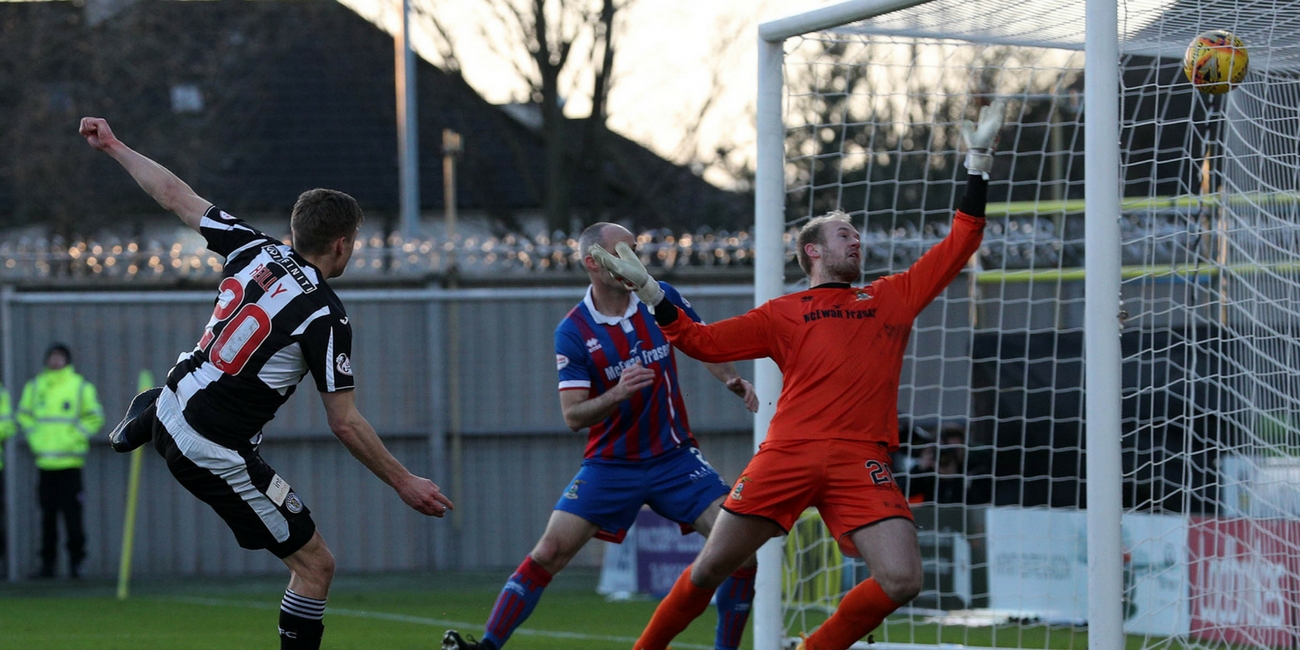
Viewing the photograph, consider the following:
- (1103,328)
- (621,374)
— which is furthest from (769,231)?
(1103,328)

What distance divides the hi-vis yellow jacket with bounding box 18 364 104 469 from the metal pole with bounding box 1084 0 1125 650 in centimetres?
944

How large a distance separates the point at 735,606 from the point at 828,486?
3.85ft

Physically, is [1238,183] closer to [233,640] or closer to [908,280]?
[908,280]

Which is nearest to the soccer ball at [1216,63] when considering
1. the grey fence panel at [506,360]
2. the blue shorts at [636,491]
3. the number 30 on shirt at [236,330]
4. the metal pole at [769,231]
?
the metal pole at [769,231]

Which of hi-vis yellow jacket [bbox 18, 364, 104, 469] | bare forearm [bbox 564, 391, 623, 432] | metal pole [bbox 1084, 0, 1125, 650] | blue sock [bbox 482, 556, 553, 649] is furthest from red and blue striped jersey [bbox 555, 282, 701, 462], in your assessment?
hi-vis yellow jacket [bbox 18, 364, 104, 469]

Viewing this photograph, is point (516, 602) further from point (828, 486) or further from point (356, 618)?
point (356, 618)

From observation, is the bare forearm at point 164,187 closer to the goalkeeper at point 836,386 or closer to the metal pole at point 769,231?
the goalkeeper at point 836,386

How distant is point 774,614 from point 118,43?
48.3 ft

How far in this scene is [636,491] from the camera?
20.7 feet

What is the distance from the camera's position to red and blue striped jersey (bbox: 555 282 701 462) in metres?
6.32

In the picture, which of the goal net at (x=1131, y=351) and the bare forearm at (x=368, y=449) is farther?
the goal net at (x=1131, y=351)

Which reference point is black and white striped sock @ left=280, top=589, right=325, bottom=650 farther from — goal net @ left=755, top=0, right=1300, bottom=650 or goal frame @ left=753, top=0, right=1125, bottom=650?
goal frame @ left=753, top=0, right=1125, bottom=650

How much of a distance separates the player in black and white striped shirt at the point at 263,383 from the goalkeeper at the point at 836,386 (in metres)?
1.04

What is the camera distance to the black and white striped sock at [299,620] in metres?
5.06
